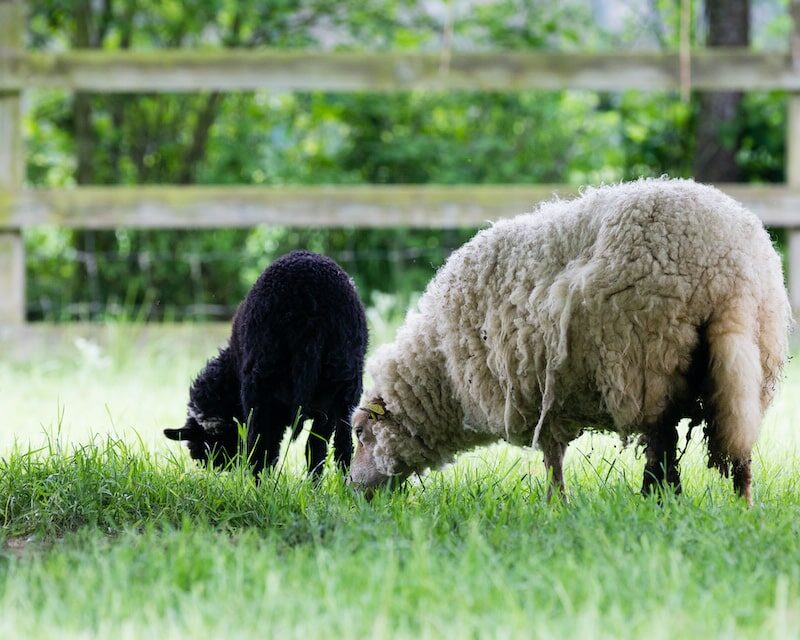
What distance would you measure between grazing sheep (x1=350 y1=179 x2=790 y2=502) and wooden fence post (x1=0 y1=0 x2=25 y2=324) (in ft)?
13.5

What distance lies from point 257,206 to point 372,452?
344 cm

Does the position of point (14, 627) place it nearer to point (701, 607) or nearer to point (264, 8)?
point (701, 607)

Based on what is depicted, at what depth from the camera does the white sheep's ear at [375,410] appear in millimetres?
4562

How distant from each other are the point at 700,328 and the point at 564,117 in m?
7.67

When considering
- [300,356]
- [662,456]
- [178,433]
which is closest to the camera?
[662,456]

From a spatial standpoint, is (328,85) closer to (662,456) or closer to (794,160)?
(794,160)

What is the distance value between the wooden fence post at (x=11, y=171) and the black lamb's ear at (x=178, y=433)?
3360 millimetres

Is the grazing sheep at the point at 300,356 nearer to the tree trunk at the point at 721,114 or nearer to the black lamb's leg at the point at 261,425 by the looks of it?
Result: the black lamb's leg at the point at 261,425

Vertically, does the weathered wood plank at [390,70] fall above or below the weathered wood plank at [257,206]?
above

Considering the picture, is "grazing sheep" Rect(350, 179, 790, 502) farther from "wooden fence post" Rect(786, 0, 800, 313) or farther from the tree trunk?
the tree trunk

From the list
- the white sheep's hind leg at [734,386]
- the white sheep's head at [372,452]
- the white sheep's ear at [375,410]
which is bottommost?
the white sheep's head at [372,452]

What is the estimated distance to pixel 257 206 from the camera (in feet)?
25.2

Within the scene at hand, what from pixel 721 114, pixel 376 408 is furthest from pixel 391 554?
pixel 721 114

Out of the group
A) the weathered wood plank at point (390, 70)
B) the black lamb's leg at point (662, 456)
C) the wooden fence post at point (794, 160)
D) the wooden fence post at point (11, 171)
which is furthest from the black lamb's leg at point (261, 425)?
the wooden fence post at point (794, 160)
